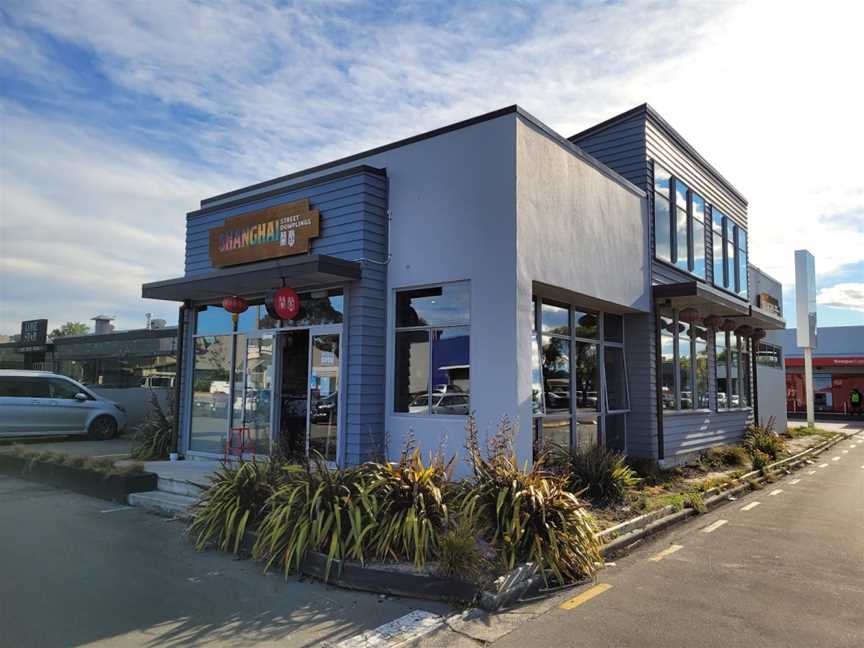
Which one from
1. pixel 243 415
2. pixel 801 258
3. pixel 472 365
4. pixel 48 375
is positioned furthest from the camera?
pixel 801 258

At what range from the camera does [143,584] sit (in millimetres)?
5871

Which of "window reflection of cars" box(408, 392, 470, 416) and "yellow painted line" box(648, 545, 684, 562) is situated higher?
"window reflection of cars" box(408, 392, 470, 416)

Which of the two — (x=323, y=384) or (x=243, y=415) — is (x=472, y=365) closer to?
(x=323, y=384)

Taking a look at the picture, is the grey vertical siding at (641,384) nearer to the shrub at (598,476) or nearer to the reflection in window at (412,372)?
the shrub at (598,476)

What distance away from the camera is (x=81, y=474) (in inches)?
399

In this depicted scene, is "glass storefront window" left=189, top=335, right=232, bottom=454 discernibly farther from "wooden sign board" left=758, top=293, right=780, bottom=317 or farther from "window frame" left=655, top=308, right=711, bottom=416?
"wooden sign board" left=758, top=293, right=780, bottom=317

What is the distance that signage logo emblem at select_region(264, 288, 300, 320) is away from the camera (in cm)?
1001

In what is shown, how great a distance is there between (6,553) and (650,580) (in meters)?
6.66

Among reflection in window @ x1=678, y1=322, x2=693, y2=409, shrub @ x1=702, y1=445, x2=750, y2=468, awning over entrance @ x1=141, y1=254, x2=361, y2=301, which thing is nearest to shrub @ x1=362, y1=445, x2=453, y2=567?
awning over entrance @ x1=141, y1=254, x2=361, y2=301

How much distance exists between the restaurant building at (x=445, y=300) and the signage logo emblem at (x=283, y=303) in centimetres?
3

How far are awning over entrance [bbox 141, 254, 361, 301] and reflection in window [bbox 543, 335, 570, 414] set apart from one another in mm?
3481

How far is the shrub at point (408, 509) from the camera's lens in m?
Result: 6.09

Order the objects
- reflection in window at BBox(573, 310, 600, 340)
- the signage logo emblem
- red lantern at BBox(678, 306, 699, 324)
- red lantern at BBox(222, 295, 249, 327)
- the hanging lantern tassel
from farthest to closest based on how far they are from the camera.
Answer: the hanging lantern tassel, red lantern at BBox(678, 306, 699, 324), reflection in window at BBox(573, 310, 600, 340), red lantern at BBox(222, 295, 249, 327), the signage logo emblem

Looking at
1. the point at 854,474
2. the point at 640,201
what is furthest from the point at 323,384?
the point at 854,474
